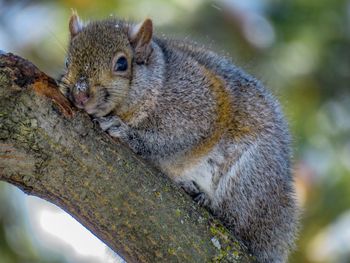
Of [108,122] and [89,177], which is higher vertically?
[108,122]

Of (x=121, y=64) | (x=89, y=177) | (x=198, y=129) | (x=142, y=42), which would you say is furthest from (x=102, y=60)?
(x=89, y=177)

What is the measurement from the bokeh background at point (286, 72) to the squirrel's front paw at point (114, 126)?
185cm

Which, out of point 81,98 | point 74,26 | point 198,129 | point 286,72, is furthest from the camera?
point 286,72

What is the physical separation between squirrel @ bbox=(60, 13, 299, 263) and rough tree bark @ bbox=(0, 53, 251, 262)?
0.46 m

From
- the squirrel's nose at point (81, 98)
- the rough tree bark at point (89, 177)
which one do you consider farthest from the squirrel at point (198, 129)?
the rough tree bark at point (89, 177)

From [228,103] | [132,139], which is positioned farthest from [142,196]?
[228,103]

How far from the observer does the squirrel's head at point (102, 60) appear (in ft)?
12.1

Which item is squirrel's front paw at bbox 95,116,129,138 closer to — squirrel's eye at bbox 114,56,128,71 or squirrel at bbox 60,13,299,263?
squirrel at bbox 60,13,299,263

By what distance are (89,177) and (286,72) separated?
2.89m

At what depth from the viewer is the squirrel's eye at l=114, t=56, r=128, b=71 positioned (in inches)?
153

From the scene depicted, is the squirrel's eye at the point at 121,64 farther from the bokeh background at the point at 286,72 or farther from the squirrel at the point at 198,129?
the bokeh background at the point at 286,72

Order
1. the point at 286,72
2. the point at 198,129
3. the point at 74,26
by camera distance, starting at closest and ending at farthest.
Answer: the point at 198,129 → the point at 74,26 → the point at 286,72

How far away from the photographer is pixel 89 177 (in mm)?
3256

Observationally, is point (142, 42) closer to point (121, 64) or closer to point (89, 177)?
point (121, 64)
